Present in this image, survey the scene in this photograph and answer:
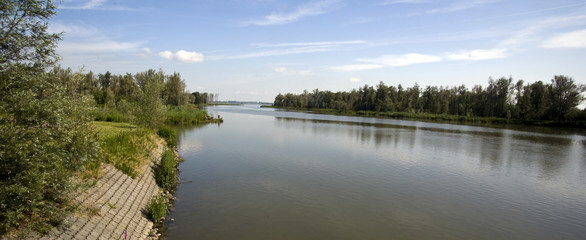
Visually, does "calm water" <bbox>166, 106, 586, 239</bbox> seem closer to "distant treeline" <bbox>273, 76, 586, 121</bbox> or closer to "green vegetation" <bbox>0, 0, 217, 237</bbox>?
"green vegetation" <bbox>0, 0, 217, 237</bbox>

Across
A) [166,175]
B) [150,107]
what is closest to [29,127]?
[166,175]

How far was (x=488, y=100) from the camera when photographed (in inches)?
4043

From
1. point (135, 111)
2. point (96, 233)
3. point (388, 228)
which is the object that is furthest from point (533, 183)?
point (135, 111)

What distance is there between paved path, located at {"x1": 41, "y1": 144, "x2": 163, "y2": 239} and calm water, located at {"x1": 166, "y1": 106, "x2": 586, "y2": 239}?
4.21 ft

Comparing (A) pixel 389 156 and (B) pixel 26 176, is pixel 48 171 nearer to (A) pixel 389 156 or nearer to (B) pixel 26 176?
(B) pixel 26 176

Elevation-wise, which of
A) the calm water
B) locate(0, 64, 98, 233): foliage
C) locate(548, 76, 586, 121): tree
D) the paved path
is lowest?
the calm water

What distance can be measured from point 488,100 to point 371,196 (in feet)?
348

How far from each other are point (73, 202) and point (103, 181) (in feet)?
7.90

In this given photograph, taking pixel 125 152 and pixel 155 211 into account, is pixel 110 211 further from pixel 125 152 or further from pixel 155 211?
pixel 125 152

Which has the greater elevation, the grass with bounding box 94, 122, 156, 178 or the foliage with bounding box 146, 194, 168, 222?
the grass with bounding box 94, 122, 156, 178

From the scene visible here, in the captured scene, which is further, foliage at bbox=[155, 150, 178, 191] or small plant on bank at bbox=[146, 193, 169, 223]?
foliage at bbox=[155, 150, 178, 191]

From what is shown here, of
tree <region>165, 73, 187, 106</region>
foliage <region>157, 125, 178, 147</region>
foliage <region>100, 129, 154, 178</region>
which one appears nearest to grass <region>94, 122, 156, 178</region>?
foliage <region>100, 129, 154, 178</region>

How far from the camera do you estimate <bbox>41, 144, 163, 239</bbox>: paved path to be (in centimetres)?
832

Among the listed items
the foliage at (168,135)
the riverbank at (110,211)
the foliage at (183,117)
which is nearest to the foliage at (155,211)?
the riverbank at (110,211)
